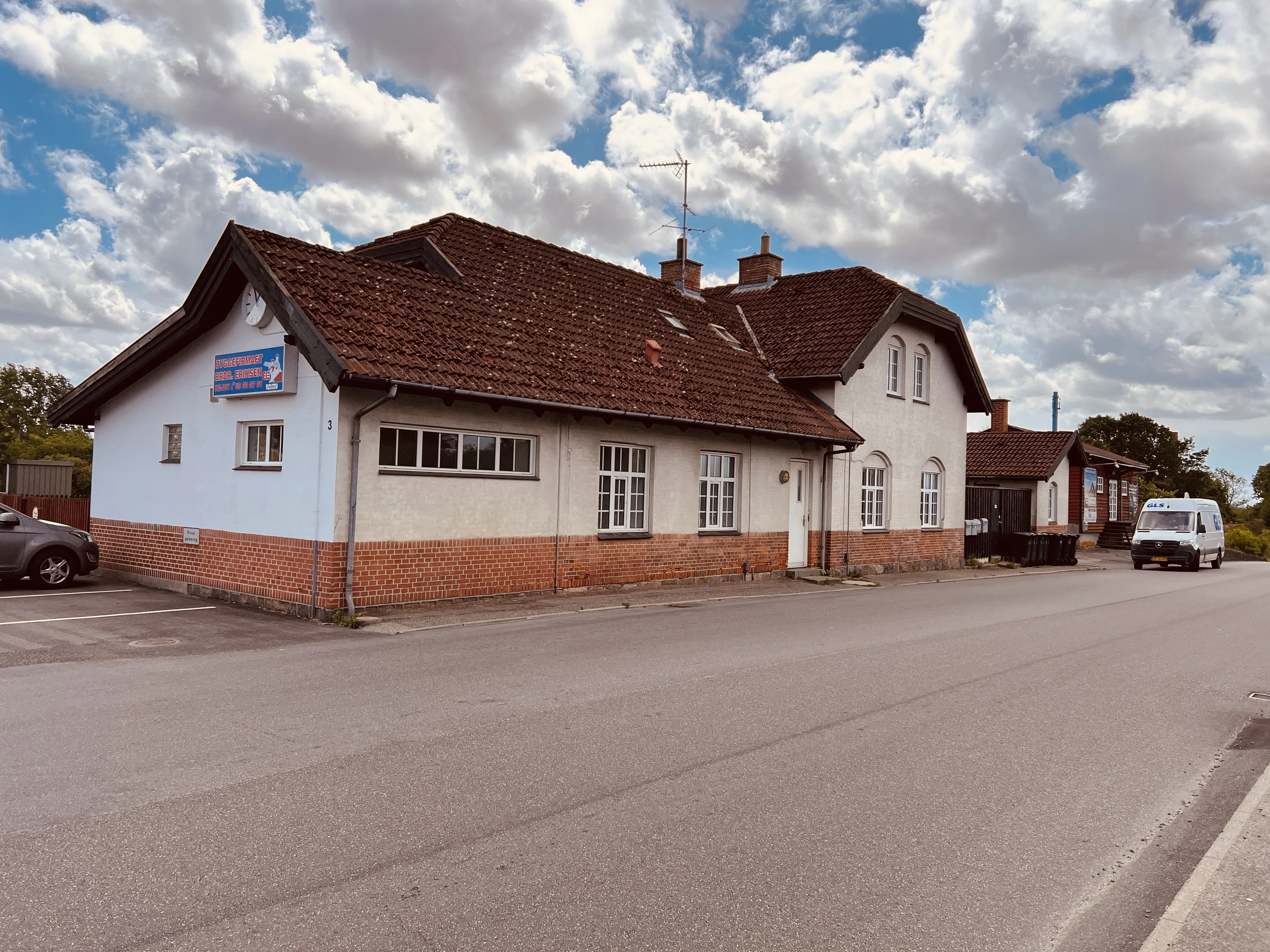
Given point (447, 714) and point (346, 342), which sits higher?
point (346, 342)

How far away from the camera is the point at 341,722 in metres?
6.75

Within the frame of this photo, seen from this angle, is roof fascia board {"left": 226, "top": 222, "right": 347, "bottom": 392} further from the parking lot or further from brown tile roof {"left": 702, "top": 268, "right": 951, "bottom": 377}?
brown tile roof {"left": 702, "top": 268, "right": 951, "bottom": 377}

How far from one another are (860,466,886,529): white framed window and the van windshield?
1213 cm

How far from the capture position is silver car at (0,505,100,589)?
1430 cm

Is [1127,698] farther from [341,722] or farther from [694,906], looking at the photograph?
[341,722]

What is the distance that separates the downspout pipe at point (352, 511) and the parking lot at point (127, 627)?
2.10 ft

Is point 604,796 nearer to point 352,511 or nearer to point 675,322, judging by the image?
point 352,511

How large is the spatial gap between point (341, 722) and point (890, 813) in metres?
3.78

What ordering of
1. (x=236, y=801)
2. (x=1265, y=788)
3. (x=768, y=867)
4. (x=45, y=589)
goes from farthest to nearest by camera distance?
(x=45, y=589) → (x=1265, y=788) → (x=236, y=801) → (x=768, y=867)

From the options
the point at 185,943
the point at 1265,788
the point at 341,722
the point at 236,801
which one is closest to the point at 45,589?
the point at 341,722

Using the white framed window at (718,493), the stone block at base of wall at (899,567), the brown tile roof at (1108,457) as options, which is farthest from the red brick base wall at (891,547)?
the brown tile roof at (1108,457)

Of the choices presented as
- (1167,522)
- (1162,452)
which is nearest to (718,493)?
(1167,522)

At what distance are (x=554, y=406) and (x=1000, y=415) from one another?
116ft

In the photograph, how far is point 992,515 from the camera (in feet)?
98.6
